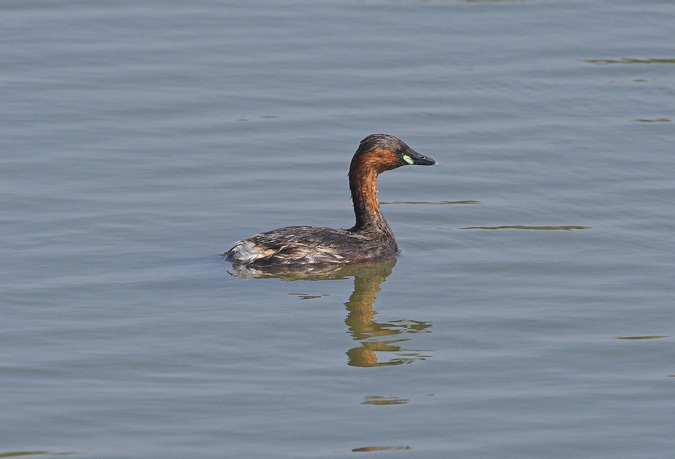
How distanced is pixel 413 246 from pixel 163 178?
2720mm

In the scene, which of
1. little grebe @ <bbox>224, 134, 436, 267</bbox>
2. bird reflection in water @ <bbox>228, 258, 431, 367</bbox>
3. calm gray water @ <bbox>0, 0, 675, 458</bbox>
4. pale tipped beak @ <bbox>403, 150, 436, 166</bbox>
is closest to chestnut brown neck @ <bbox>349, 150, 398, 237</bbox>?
little grebe @ <bbox>224, 134, 436, 267</bbox>

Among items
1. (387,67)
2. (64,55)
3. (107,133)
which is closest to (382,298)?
(107,133)

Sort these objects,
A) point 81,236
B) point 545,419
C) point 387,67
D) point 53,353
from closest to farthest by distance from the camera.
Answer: point 545,419
point 53,353
point 81,236
point 387,67

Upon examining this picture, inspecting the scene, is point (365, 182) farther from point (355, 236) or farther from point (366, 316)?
point (366, 316)

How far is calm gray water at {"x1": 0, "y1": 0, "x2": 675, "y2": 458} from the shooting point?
8.30 meters


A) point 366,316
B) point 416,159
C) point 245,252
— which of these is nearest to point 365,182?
point 416,159

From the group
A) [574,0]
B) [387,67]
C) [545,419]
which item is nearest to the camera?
[545,419]

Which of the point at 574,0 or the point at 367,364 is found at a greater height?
the point at 574,0

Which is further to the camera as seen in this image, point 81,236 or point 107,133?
point 107,133

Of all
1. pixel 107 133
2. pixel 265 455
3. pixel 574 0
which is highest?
pixel 574 0

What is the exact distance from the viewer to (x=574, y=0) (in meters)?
19.2

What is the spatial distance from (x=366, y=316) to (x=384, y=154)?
2419mm

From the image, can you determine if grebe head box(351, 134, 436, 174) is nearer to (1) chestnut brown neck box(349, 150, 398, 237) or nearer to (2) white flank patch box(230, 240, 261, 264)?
(1) chestnut brown neck box(349, 150, 398, 237)

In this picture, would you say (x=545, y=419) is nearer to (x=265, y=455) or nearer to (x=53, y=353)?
(x=265, y=455)
